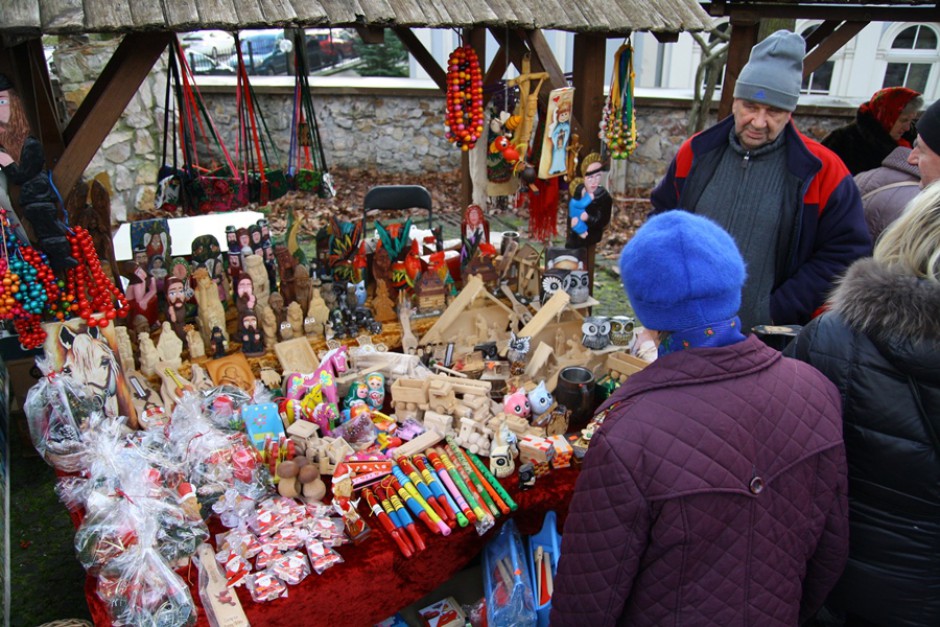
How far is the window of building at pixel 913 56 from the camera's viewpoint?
8883 millimetres

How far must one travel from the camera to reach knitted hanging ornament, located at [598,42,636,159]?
3.76m

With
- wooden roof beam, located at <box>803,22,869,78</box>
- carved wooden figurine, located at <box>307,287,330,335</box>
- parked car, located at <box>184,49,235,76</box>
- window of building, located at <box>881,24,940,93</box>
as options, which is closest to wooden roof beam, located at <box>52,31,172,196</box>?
carved wooden figurine, located at <box>307,287,330,335</box>

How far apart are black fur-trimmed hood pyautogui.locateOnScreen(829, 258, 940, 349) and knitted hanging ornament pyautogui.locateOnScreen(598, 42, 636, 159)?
7.75 ft

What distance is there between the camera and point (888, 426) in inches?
59.2

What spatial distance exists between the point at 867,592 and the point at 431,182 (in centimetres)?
819

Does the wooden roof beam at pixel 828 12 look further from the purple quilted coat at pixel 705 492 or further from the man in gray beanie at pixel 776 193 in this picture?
the purple quilted coat at pixel 705 492

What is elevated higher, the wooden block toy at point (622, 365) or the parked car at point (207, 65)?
the parked car at point (207, 65)

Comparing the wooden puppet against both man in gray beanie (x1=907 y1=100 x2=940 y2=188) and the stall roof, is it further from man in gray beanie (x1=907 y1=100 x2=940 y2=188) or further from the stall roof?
man in gray beanie (x1=907 y1=100 x2=940 y2=188)

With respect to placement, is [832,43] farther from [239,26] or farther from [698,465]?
[698,465]

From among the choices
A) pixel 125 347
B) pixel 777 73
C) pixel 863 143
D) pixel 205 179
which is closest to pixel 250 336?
pixel 125 347

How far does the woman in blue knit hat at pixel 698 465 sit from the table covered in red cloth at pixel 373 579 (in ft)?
2.96

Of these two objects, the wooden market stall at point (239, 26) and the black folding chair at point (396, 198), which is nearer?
the wooden market stall at point (239, 26)

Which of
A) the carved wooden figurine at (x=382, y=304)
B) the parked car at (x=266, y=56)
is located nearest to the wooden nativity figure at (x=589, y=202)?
the carved wooden figurine at (x=382, y=304)

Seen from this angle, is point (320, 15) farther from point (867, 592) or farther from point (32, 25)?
point (867, 592)
